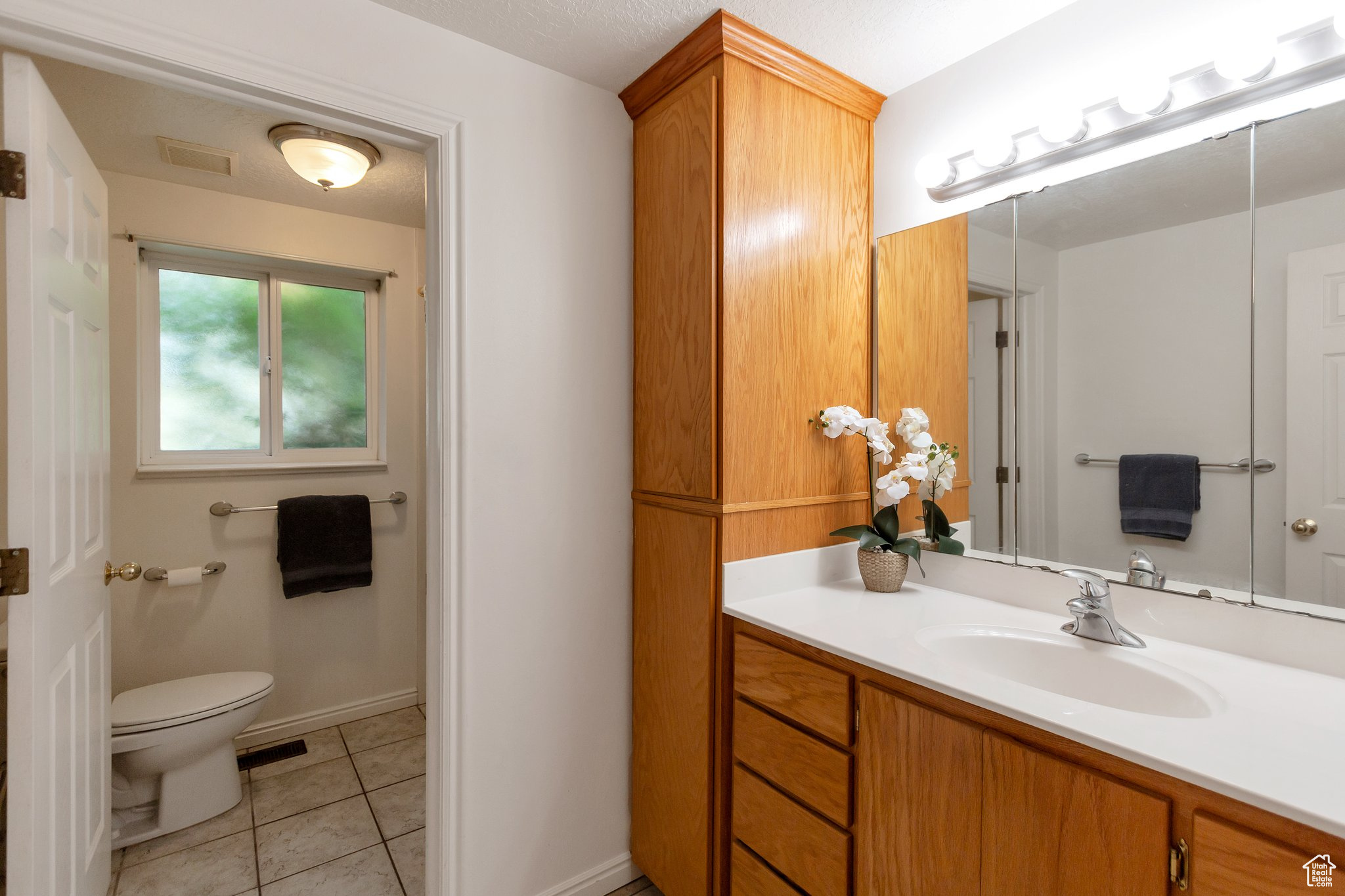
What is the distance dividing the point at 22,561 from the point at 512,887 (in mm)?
1282

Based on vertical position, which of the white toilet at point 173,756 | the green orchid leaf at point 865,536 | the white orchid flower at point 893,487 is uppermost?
the white orchid flower at point 893,487

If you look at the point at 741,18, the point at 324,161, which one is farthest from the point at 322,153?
the point at 741,18

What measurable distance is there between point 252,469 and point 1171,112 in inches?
121

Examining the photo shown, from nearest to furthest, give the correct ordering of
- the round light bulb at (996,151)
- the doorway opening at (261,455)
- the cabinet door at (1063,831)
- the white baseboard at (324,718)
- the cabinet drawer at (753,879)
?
the cabinet door at (1063,831) < the cabinet drawer at (753,879) < the round light bulb at (996,151) < the doorway opening at (261,455) < the white baseboard at (324,718)

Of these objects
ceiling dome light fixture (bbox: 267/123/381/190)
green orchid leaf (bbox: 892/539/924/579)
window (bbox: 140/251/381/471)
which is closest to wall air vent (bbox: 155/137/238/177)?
ceiling dome light fixture (bbox: 267/123/381/190)

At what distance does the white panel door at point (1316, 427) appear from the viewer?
1.08m

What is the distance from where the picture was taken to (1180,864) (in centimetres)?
78

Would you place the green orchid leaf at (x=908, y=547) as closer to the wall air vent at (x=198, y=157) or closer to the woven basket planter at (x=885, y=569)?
the woven basket planter at (x=885, y=569)

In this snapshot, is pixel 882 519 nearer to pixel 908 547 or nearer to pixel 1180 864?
pixel 908 547

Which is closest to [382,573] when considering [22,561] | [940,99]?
[22,561]

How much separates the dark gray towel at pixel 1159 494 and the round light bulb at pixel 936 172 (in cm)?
79

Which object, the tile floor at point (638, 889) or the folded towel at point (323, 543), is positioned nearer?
the tile floor at point (638, 889)

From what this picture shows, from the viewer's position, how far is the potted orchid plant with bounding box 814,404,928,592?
157 cm

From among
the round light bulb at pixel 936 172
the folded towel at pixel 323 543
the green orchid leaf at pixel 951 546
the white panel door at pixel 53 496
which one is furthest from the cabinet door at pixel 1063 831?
the folded towel at pixel 323 543
